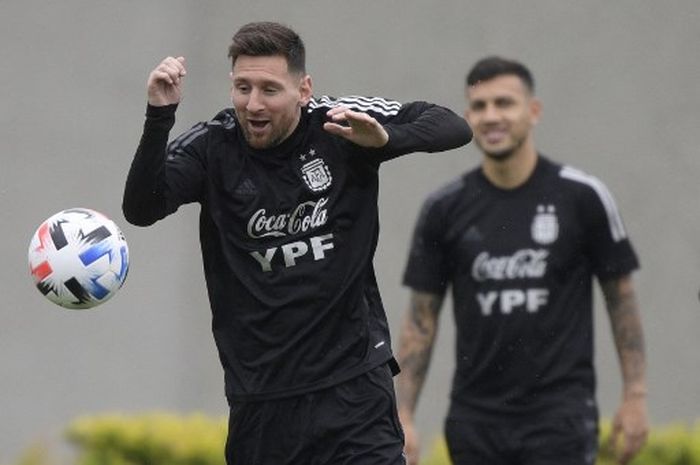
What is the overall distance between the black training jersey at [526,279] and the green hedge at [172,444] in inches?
63.5

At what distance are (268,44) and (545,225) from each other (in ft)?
7.94

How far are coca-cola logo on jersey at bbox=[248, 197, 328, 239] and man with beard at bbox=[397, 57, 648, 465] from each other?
2095 mm

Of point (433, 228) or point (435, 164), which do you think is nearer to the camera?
point (433, 228)

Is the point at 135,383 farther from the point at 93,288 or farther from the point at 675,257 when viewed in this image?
the point at 93,288

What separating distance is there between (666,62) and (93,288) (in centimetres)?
629

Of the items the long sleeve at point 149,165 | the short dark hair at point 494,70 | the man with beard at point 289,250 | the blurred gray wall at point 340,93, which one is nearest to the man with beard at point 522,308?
the short dark hair at point 494,70

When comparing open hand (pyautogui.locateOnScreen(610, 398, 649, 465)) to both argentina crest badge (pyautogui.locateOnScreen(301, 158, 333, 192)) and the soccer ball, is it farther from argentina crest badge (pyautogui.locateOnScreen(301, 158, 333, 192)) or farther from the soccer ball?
the soccer ball

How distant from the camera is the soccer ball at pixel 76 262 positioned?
6508mm

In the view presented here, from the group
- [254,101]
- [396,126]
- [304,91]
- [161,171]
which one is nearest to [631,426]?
[396,126]

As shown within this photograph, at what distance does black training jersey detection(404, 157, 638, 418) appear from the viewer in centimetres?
839

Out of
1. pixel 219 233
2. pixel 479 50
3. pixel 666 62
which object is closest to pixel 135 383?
pixel 479 50

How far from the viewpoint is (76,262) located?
650 cm

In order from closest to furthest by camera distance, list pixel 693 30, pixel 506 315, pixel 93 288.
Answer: pixel 93 288 < pixel 506 315 < pixel 693 30

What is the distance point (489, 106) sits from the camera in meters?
8.91
